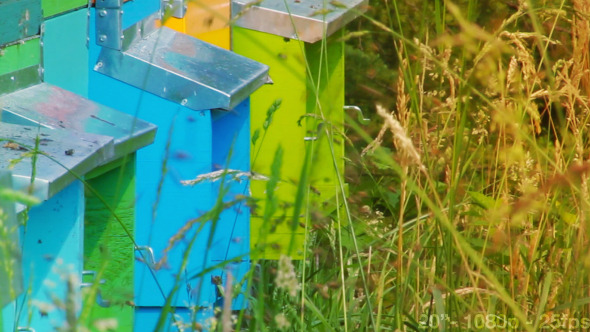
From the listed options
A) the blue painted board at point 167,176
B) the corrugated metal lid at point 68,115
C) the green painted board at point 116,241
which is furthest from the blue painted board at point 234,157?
the corrugated metal lid at point 68,115

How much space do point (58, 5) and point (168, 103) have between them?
1.99 feet

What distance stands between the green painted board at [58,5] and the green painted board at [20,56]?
0.40 feet

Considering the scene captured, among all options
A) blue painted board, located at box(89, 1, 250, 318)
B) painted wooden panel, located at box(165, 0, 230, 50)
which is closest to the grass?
blue painted board, located at box(89, 1, 250, 318)

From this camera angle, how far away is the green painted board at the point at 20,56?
1.89 metres

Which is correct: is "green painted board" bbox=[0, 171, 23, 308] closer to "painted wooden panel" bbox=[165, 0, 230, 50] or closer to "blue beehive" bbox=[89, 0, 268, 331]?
"blue beehive" bbox=[89, 0, 268, 331]

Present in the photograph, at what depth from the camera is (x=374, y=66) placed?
5633 millimetres

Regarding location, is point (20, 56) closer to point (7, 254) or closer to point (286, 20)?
point (7, 254)

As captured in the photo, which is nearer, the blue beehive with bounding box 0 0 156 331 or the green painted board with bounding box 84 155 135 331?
the blue beehive with bounding box 0 0 156 331

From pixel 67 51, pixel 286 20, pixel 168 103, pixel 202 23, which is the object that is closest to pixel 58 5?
pixel 67 51

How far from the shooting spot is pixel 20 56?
6.44 feet

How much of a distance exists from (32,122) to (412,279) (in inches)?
38.7

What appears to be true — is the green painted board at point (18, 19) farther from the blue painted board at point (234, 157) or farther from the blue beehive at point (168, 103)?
the blue painted board at point (234, 157)

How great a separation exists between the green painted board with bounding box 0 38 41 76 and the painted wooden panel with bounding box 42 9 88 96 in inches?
2.5

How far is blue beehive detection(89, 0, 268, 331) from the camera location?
2570 millimetres
